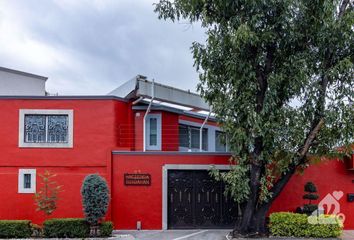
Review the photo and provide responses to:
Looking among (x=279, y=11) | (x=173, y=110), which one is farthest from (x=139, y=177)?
(x=279, y=11)

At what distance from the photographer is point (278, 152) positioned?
14.1m

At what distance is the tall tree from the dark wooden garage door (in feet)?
6.21

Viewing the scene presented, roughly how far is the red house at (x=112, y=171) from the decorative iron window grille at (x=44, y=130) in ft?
0.11

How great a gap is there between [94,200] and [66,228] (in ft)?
Result: 3.93

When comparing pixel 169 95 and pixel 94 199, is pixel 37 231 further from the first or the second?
pixel 169 95

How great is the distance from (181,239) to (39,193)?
194 inches

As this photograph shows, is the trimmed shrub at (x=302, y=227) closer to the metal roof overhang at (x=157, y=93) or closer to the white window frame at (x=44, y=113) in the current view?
the metal roof overhang at (x=157, y=93)

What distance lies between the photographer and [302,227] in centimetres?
1452

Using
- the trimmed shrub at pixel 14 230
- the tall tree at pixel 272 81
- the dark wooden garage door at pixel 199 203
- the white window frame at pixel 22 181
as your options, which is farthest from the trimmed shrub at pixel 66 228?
the tall tree at pixel 272 81

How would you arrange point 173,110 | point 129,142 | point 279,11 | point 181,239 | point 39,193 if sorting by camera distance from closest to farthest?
point 279,11 < point 181,239 < point 39,193 < point 129,142 < point 173,110

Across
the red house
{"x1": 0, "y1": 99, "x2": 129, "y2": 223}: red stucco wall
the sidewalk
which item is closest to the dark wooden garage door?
the red house

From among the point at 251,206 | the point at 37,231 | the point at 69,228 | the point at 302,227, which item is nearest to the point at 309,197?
the point at 302,227

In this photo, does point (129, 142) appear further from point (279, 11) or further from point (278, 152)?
point (279, 11)

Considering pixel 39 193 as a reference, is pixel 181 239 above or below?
below
